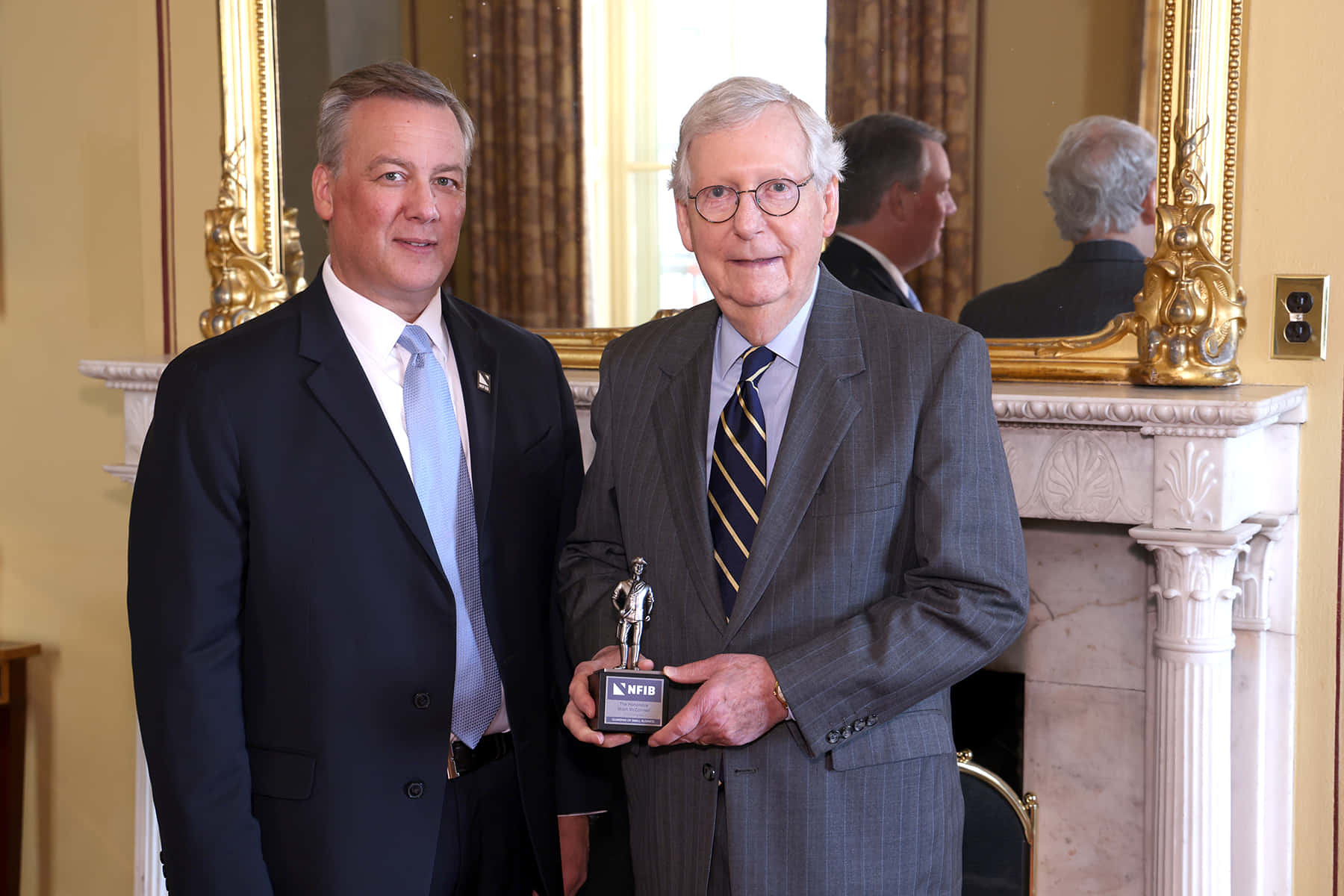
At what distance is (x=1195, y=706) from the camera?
2289 millimetres

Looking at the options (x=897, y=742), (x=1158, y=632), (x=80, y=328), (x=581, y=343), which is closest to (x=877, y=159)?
(x=581, y=343)

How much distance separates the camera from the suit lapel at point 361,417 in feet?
5.34

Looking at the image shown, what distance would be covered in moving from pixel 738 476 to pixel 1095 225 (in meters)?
1.31

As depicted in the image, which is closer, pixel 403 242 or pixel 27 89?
pixel 403 242

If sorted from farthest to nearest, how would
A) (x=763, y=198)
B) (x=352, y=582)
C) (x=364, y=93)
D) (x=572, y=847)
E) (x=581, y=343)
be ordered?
(x=581, y=343), (x=572, y=847), (x=364, y=93), (x=352, y=582), (x=763, y=198)

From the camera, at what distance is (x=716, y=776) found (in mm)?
1511

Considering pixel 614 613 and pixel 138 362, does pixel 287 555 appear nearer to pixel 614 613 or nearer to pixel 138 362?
pixel 614 613

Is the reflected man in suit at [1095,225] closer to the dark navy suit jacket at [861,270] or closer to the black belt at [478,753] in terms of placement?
the dark navy suit jacket at [861,270]

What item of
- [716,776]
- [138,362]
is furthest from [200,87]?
[716,776]

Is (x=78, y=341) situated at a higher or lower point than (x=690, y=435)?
higher

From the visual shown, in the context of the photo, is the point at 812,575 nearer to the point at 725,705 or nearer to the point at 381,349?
the point at 725,705

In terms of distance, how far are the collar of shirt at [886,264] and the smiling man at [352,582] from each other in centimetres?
114

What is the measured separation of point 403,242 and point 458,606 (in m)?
0.52

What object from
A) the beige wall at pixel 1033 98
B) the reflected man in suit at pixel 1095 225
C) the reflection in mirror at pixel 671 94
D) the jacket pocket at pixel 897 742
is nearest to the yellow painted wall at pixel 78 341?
the reflection in mirror at pixel 671 94
